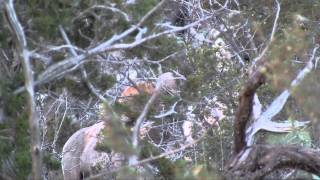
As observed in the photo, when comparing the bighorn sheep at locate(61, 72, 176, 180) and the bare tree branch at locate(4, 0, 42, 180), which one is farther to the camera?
the bighorn sheep at locate(61, 72, 176, 180)

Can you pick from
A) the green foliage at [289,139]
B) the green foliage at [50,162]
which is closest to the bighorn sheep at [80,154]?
the green foliage at [50,162]

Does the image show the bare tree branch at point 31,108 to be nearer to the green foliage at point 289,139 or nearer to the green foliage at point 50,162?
the green foliage at point 50,162

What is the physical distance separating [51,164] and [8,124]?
1124 mm

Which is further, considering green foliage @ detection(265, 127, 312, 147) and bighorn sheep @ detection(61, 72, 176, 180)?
bighorn sheep @ detection(61, 72, 176, 180)

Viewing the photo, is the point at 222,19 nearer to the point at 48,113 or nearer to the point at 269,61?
the point at 48,113

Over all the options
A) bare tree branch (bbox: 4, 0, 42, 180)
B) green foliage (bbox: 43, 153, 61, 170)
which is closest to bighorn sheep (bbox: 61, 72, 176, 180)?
green foliage (bbox: 43, 153, 61, 170)

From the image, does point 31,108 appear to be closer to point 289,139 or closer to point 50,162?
point 50,162

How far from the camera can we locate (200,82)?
7586mm

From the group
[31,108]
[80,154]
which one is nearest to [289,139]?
[31,108]

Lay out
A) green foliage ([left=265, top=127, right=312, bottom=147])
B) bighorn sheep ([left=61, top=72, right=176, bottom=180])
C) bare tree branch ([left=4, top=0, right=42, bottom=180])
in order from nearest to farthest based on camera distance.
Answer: bare tree branch ([left=4, top=0, right=42, bottom=180]), green foliage ([left=265, top=127, right=312, bottom=147]), bighorn sheep ([left=61, top=72, right=176, bottom=180])

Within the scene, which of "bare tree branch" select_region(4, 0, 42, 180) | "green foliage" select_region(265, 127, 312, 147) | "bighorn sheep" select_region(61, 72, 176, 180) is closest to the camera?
"bare tree branch" select_region(4, 0, 42, 180)

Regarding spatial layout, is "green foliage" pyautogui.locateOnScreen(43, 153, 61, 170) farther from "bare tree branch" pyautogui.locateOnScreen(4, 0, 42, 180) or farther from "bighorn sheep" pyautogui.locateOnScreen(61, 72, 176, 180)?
"bare tree branch" pyautogui.locateOnScreen(4, 0, 42, 180)

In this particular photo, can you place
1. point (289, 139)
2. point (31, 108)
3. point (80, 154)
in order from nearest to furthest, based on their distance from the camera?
point (31, 108)
point (289, 139)
point (80, 154)

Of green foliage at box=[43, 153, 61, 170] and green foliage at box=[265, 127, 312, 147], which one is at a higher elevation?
green foliage at box=[43, 153, 61, 170]
